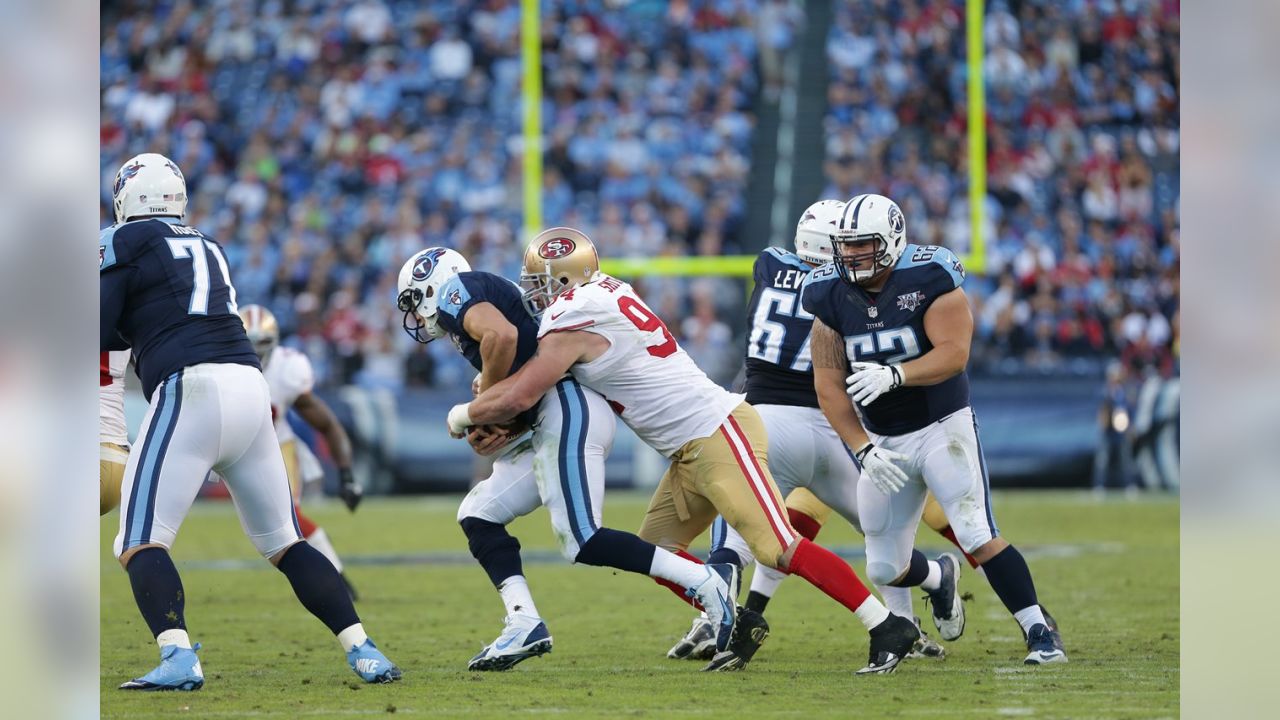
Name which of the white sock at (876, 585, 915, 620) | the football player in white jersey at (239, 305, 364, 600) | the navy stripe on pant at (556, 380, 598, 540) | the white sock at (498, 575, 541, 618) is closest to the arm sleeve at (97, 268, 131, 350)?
the navy stripe on pant at (556, 380, 598, 540)

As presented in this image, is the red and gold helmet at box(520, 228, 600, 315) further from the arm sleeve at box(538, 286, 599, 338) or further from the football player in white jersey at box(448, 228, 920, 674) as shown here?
the arm sleeve at box(538, 286, 599, 338)

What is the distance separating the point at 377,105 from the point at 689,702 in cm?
1505

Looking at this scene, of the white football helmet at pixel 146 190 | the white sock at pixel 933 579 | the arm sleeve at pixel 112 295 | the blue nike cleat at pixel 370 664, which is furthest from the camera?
the white sock at pixel 933 579

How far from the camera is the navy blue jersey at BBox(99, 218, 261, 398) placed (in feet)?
17.0

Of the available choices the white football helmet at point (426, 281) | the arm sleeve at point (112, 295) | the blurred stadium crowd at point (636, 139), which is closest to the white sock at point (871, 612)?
the white football helmet at point (426, 281)

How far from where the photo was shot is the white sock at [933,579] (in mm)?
6199

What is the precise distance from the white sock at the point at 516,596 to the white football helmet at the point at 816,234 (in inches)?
69.7

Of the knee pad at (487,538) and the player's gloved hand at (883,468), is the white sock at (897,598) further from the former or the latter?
the knee pad at (487,538)

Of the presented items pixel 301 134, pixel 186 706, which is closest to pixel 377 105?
pixel 301 134

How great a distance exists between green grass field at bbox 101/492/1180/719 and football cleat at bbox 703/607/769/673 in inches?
2.9

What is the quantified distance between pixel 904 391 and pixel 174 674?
2.68 m

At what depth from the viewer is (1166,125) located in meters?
18.6
